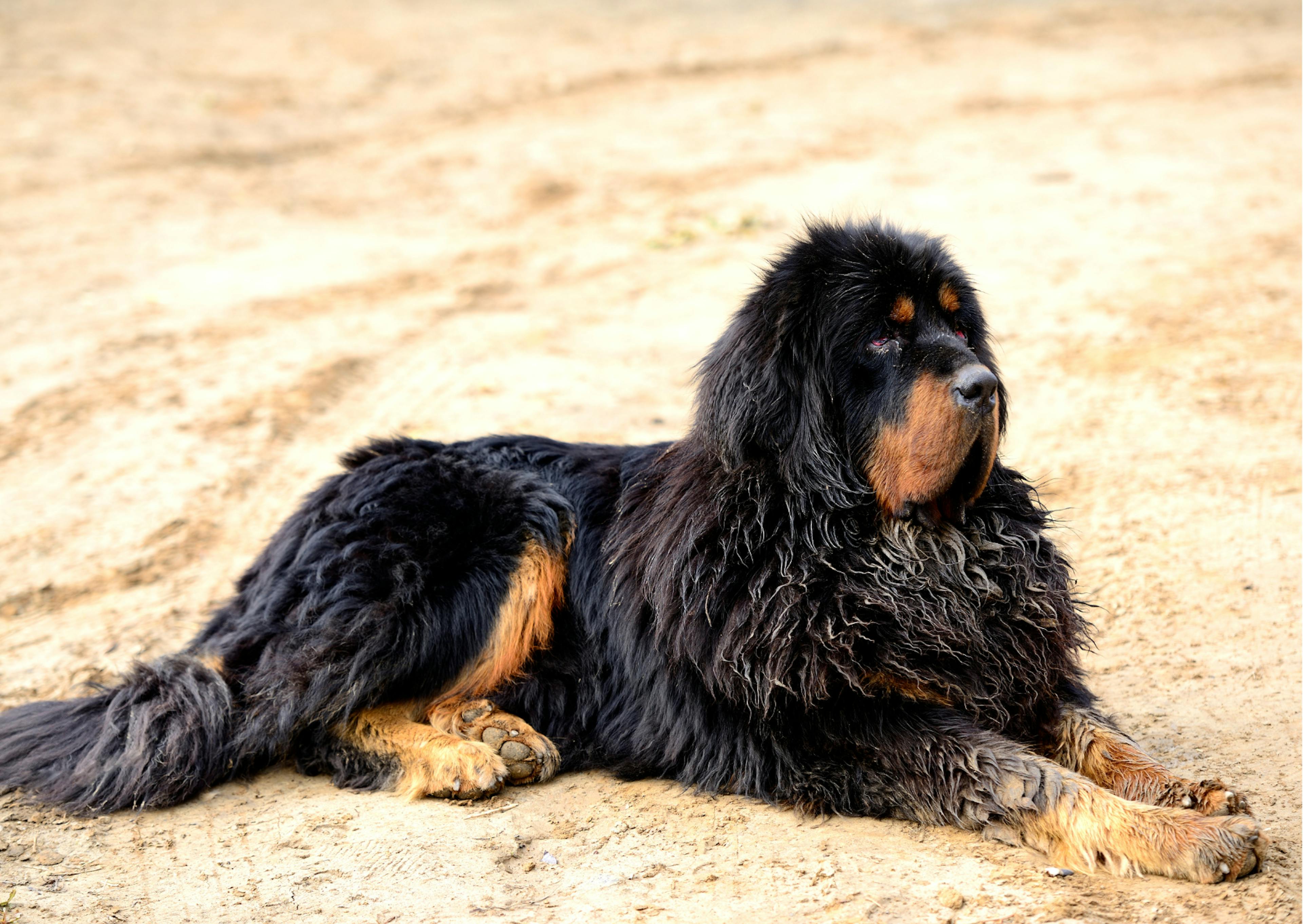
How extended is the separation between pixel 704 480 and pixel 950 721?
1135 mm

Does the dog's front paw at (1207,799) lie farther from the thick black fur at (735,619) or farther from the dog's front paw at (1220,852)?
the thick black fur at (735,619)

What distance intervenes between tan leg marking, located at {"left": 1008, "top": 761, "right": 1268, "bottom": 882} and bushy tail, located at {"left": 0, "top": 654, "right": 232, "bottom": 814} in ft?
9.38

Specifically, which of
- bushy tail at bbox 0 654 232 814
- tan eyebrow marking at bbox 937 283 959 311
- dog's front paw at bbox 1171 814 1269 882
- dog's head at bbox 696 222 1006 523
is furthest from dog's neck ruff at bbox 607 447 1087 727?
bushy tail at bbox 0 654 232 814

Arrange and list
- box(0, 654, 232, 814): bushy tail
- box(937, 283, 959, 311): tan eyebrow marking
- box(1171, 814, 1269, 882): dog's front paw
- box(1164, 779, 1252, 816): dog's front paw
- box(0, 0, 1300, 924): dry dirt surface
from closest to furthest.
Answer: box(1171, 814, 1269, 882): dog's front paw < box(1164, 779, 1252, 816): dog's front paw < box(0, 0, 1300, 924): dry dirt surface < box(937, 283, 959, 311): tan eyebrow marking < box(0, 654, 232, 814): bushy tail

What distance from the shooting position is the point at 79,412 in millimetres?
7617

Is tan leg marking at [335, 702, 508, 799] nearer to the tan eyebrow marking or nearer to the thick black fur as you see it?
the thick black fur

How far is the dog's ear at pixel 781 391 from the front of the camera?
12.2ft

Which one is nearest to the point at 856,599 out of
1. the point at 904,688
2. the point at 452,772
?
the point at 904,688

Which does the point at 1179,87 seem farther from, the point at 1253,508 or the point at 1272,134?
the point at 1253,508

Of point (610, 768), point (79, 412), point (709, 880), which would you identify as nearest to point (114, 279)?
point (79, 412)

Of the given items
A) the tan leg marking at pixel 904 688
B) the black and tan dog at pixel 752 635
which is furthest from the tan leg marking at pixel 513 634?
the tan leg marking at pixel 904 688

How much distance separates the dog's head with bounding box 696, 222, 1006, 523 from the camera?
3.68 m

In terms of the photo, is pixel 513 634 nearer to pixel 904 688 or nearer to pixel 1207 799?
pixel 904 688

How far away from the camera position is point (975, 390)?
3455 millimetres
